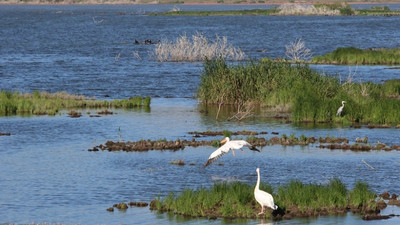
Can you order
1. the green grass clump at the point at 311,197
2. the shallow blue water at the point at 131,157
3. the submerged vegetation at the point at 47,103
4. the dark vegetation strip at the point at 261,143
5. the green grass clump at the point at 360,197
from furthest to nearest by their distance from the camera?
1. the submerged vegetation at the point at 47,103
2. the dark vegetation strip at the point at 261,143
3. the shallow blue water at the point at 131,157
4. the green grass clump at the point at 360,197
5. the green grass clump at the point at 311,197

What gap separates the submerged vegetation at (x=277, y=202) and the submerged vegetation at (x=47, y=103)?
73.4 ft

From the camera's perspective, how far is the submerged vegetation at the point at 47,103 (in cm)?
4709

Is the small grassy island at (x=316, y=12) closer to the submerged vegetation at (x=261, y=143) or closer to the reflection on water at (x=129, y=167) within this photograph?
the reflection on water at (x=129, y=167)

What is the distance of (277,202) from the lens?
83.2ft

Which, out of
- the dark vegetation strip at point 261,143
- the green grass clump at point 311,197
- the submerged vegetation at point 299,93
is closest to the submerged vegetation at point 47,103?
the submerged vegetation at point 299,93

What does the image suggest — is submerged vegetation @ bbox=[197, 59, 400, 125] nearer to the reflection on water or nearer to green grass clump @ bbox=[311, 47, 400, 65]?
the reflection on water

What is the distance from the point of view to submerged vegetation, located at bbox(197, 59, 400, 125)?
141 ft

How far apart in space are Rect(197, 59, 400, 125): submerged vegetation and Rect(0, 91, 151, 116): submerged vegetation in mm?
4391

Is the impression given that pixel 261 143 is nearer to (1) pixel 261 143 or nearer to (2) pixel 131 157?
(1) pixel 261 143

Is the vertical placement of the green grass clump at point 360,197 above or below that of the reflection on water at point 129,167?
above

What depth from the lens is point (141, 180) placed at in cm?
3116

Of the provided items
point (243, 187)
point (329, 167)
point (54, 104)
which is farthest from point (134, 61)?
point (243, 187)

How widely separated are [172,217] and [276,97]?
74.7ft

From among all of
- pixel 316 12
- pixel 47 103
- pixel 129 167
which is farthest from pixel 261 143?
pixel 316 12
